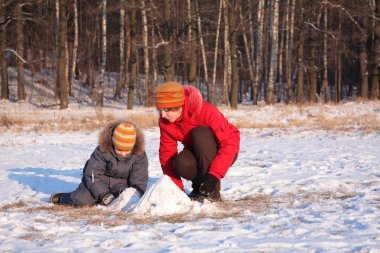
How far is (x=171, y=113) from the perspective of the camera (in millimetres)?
4395

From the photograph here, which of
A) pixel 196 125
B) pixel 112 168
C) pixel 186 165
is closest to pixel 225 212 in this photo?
pixel 186 165

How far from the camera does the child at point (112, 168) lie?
4.45 metres

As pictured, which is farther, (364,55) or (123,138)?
(364,55)

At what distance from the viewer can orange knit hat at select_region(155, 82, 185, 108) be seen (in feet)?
14.0

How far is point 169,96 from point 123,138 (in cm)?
55

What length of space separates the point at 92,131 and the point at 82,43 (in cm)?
1929

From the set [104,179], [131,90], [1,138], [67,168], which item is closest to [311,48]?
[131,90]

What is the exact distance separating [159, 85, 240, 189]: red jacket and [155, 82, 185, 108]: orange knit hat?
113 millimetres

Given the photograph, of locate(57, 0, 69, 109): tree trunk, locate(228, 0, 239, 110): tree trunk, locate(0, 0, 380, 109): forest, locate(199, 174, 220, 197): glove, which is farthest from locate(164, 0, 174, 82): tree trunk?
locate(199, 174, 220, 197): glove

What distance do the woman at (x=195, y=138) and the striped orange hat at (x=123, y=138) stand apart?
0.30m

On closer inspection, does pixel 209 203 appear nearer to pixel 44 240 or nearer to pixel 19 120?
pixel 44 240

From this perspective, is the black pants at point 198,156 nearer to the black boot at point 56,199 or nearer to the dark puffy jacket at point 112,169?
the dark puffy jacket at point 112,169

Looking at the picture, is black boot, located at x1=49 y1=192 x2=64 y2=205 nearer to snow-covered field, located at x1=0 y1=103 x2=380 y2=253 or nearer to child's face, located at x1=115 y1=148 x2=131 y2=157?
snow-covered field, located at x1=0 y1=103 x2=380 y2=253

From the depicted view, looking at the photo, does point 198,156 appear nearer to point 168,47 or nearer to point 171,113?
point 171,113
